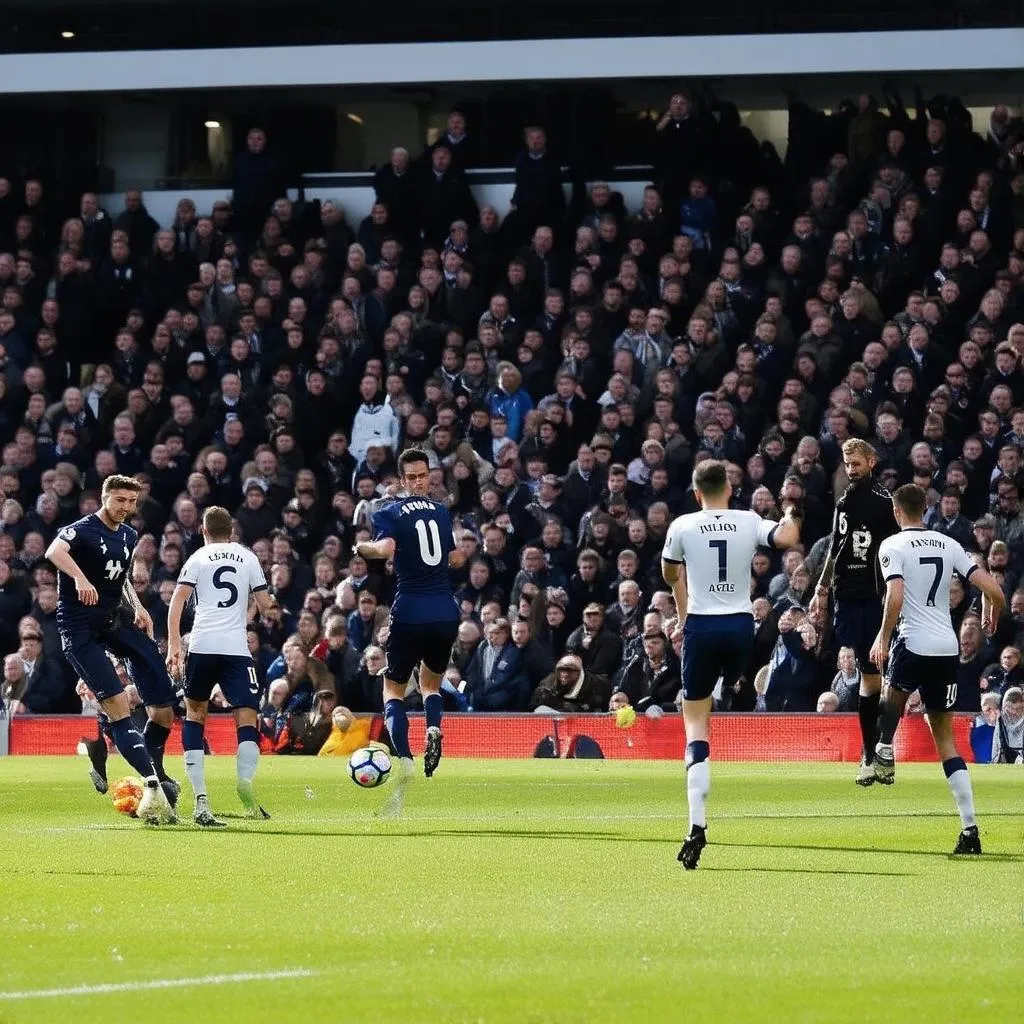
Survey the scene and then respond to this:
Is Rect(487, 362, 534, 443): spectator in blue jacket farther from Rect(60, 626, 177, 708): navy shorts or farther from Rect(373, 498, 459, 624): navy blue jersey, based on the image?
Rect(60, 626, 177, 708): navy shorts

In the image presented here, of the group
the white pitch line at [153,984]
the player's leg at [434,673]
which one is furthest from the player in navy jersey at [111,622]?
the white pitch line at [153,984]

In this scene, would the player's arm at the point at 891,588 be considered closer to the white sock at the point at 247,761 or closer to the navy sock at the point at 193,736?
the white sock at the point at 247,761

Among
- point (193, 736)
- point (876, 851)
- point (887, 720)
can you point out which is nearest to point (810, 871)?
point (876, 851)

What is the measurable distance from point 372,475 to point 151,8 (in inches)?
392

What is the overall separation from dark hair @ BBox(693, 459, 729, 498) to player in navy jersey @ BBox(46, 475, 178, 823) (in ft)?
14.4

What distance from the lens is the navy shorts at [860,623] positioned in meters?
16.5

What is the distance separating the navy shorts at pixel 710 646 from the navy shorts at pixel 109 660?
178 inches

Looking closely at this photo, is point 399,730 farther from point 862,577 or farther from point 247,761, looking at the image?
point 862,577

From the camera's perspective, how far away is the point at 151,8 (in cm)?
3178

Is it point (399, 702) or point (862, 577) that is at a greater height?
point (862, 577)

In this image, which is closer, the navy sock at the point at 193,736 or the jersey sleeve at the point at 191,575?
the navy sock at the point at 193,736

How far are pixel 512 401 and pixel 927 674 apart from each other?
44.4 ft

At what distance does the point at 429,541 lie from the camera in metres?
14.9

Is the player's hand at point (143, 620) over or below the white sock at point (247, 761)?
over
